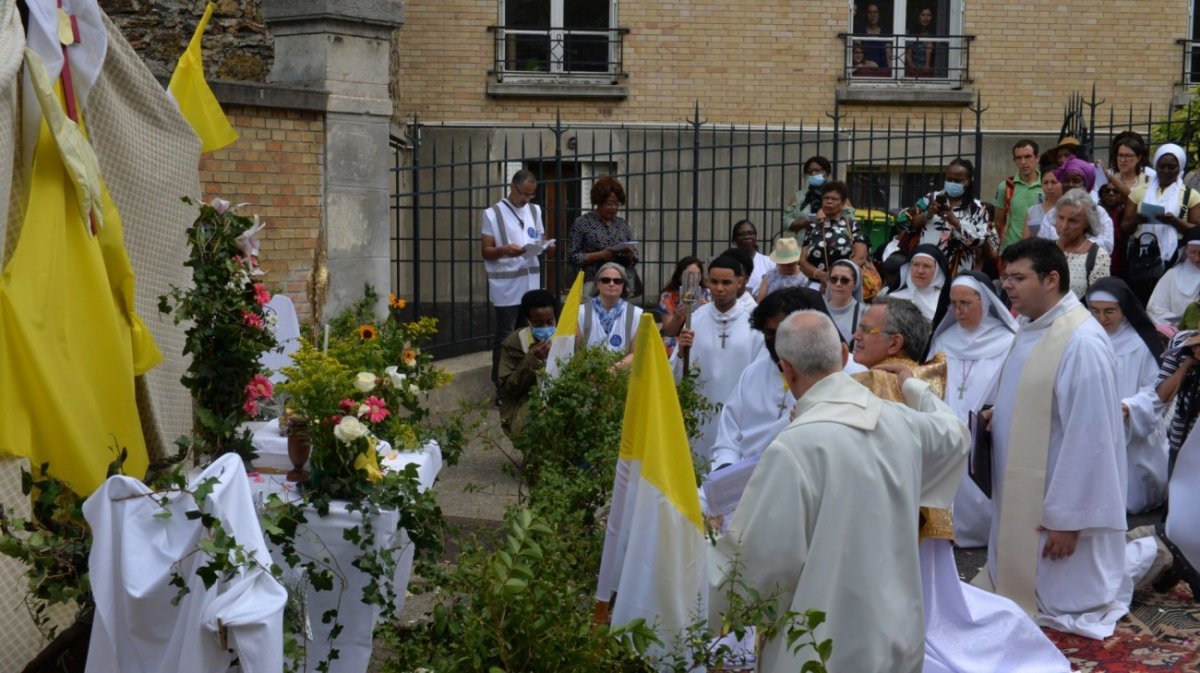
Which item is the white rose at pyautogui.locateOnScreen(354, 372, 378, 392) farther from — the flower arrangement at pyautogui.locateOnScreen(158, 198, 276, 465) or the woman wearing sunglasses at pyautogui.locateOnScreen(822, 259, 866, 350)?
the woman wearing sunglasses at pyautogui.locateOnScreen(822, 259, 866, 350)

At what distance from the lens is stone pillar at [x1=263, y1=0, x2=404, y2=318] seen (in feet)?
33.1

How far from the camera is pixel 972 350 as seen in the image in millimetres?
9055

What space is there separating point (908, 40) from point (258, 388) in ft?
49.5

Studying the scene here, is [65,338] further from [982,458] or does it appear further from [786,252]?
[786,252]

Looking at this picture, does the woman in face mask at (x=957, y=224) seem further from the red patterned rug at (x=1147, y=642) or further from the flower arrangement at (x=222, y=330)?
the flower arrangement at (x=222, y=330)

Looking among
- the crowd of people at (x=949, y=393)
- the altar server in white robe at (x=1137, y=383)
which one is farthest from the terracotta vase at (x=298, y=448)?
the altar server in white robe at (x=1137, y=383)

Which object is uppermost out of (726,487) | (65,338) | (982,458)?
(65,338)

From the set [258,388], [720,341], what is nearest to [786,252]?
[720,341]

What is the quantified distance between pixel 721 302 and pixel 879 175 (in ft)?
33.1

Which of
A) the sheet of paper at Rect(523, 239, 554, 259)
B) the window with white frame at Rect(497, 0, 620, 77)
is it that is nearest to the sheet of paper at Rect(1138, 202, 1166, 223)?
the sheet of paper at Rect(523, 239, 554, 259)

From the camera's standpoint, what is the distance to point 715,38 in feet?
61.3

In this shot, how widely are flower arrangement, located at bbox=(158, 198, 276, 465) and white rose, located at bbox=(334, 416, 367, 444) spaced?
447 mm

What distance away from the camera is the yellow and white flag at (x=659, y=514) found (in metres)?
4.99

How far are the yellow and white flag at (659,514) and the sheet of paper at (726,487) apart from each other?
0.77 metres
